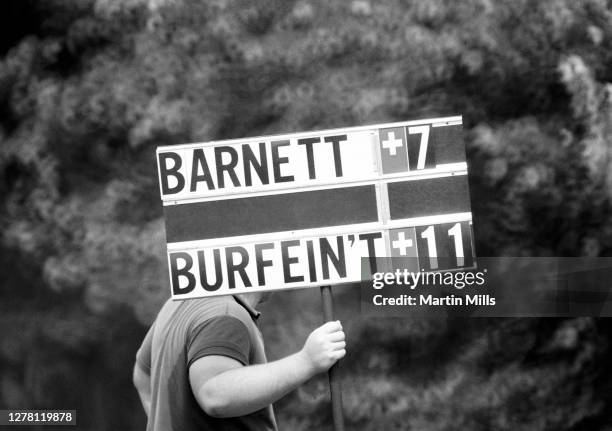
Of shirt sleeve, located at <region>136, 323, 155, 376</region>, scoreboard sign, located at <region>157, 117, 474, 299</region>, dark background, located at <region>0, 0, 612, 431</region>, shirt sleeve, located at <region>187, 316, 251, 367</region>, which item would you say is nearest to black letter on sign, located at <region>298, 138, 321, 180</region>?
scoreboard sign, located at <region>157, 117, 474, 299</region>

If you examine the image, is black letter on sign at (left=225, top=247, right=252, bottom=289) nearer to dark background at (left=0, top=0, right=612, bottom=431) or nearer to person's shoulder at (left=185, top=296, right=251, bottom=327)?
person's shoulder at (left=185, top=296, right=251, bottom=327)

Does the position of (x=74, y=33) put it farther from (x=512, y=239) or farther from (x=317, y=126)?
(x=512, y=239)

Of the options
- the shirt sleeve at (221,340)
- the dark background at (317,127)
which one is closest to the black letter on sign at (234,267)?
the shirt sleeve at (221,340)

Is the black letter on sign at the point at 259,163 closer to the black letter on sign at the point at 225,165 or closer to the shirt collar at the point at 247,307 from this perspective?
the black letter on sign at the point at 225,165

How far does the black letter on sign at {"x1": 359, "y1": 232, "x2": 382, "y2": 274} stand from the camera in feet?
6.15

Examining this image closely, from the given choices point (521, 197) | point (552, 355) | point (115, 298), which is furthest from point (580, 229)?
point (115, 298)

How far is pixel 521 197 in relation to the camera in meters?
3.06

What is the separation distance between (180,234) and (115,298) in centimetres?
140

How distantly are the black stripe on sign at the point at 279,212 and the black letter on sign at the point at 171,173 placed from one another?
42 mm

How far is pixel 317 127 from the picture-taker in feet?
10.1

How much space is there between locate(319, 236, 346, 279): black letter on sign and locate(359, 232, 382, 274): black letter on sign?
52 mm

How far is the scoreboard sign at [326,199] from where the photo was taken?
187 centimetres

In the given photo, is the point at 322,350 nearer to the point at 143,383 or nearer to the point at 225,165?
the point at 225,165

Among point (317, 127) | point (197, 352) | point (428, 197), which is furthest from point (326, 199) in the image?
point (317, 127)
